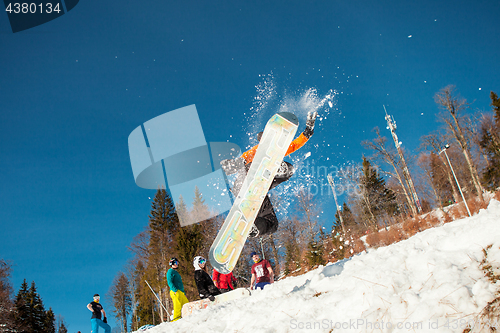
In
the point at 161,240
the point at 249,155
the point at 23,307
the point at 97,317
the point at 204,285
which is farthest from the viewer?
the point at 23,307

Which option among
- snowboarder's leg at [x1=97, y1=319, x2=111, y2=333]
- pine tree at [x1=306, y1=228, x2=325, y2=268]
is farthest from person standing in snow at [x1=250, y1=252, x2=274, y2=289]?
pine tree at [x1=306, y1=228, x2=325, y2=268]

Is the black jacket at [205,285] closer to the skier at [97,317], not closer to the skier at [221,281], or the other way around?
the skier at [221,281]

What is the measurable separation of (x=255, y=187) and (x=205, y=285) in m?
3.18

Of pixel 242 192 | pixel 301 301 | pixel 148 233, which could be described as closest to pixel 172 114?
pixel 242 192

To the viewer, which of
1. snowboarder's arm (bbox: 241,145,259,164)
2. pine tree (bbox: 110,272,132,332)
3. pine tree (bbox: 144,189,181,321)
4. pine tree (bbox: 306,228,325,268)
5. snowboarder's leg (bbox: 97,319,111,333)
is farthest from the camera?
pine tree (bbox: 110,272,132,332)

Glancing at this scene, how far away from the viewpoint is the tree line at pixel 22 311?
19906 millimetres

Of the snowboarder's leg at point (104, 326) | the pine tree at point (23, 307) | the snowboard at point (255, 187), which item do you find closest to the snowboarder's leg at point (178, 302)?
the snowboard at point (255, 187)

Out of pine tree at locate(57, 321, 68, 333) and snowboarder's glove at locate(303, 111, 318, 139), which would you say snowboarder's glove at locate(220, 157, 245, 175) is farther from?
pine tree at locate(57, 321, 68, 333)

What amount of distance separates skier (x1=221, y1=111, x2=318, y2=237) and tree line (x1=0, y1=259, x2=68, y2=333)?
2278 cm

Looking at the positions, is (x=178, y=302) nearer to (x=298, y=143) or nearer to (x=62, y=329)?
(x=298, y=143)

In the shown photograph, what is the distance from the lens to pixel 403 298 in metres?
2.44

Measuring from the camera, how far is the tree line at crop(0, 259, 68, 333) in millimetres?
19906

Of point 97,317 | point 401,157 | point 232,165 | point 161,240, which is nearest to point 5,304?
point 161,240

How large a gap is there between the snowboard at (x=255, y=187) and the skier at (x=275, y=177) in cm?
54
